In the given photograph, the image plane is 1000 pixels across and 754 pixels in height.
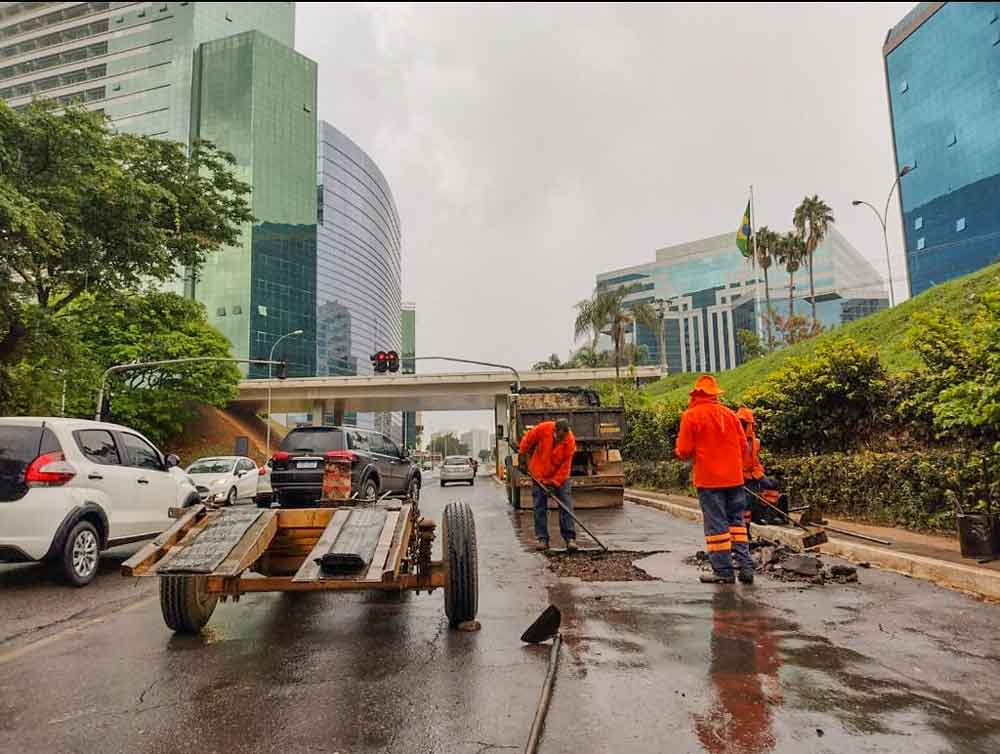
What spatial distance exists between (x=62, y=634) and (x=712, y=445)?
5855 millimetres

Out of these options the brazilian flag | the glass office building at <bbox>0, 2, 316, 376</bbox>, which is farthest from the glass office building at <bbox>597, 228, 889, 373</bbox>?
the brazilian flag

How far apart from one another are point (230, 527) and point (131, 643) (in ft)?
3.65

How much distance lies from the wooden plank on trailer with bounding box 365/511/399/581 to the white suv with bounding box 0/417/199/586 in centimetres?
406

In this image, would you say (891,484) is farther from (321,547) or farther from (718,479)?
(321,547)

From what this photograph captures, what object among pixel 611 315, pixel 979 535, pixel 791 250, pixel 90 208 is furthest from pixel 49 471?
pixel 791 250

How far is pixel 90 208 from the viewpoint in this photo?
1582 centimetres

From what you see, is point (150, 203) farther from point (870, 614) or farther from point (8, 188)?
point (870, 614)

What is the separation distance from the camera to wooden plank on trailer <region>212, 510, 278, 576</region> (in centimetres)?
425

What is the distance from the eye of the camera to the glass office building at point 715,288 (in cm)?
11344

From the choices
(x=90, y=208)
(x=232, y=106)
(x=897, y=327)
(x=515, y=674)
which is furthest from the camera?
(x=232, y=106)

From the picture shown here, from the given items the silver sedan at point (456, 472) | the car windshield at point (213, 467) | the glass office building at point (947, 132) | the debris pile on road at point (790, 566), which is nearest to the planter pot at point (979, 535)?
the debris pile on road at point (790, 566)

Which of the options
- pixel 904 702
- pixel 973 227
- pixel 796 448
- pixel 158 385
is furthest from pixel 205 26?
pixel 904 702

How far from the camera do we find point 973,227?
1905 inches

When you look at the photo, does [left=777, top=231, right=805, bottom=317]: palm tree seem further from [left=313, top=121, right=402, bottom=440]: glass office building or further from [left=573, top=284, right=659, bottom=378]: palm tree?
[left=313, top=121, right=402, bottom=440]: glass office building
